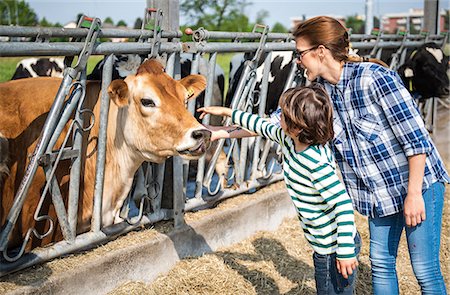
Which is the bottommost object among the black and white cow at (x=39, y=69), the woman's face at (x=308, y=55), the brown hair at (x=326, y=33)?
the black and white cow at (x=39, y=69)

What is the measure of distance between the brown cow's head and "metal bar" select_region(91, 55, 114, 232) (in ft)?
0.37

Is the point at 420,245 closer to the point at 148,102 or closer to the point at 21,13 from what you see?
the point at 148,102

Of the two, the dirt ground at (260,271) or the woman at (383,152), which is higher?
the woman at (383,152)

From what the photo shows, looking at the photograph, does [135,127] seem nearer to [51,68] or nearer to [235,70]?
[235,70]

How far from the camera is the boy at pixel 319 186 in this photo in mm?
2676

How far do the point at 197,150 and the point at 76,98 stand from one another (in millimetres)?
712

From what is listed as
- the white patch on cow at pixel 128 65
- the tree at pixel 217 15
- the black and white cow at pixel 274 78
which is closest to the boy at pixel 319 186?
the white patch on cow at pixel 128 65

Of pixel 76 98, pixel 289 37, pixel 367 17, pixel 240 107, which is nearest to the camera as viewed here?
pixel 76 98

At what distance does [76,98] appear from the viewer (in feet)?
11.0

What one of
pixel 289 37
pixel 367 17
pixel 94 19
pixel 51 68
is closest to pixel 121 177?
pixel 94 19

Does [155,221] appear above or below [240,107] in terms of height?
below

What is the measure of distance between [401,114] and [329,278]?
32.1 inches

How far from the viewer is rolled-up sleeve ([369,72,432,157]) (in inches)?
110

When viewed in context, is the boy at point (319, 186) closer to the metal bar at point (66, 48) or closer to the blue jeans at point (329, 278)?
the blue jeans at point (329, 278)
